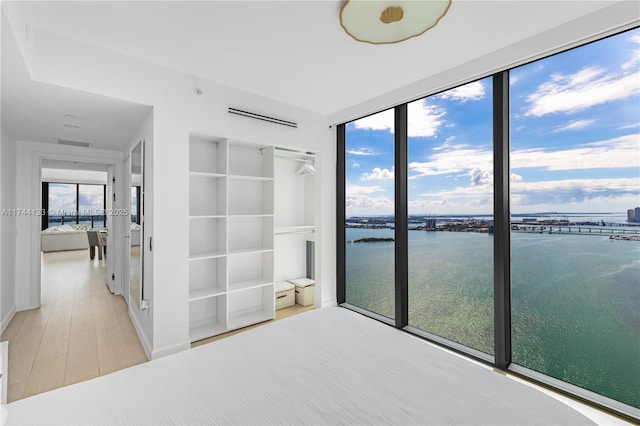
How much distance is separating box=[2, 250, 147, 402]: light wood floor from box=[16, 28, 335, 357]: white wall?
36 cm

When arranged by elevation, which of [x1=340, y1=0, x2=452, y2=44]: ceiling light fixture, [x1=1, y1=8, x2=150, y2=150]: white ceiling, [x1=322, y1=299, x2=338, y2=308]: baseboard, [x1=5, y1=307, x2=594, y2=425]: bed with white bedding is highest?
[x1=340, y1=0, x2=452, y2=44]: ceiling light fixture

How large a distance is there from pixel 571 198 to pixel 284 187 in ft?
10.4

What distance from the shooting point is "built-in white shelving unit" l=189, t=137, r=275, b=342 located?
3.12 metres

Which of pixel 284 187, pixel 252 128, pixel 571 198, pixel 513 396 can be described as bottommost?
pixel 513 396

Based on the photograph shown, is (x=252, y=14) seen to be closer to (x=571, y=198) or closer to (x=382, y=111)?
(x=382, y=111)

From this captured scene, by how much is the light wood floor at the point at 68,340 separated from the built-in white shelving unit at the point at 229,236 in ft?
2.34

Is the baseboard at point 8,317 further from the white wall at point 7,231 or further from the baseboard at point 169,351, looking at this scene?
the baseboard at point 169,351

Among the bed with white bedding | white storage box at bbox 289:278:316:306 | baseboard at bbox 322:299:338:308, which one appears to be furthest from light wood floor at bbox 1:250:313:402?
the bed with white bedding

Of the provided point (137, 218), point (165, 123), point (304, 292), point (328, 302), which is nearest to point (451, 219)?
point (328, 302)

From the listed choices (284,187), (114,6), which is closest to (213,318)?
(284,187)

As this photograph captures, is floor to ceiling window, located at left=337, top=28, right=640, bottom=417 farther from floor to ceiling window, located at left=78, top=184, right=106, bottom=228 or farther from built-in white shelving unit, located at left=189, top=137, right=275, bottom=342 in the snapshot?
floor to ceiling window, located at left=78, top=184, right=106, bottom=228

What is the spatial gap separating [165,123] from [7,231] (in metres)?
2.66

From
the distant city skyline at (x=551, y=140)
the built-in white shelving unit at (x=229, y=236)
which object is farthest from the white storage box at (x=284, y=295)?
the distant city skyline at (x=551, y=140)

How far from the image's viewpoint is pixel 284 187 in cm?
403
